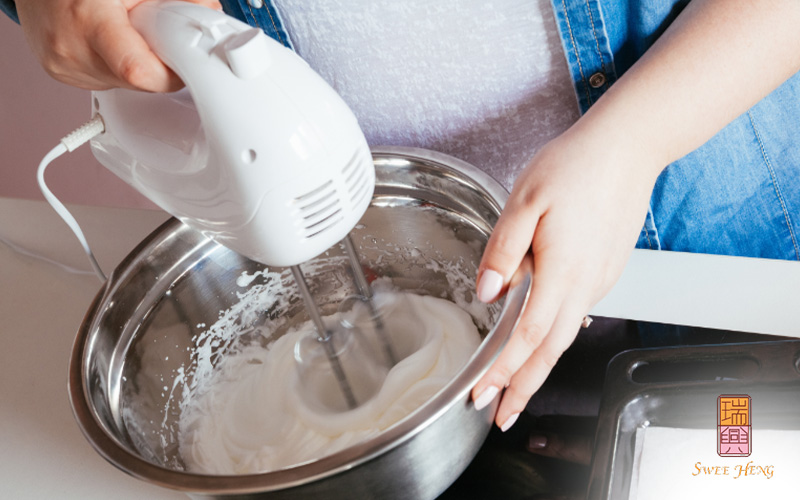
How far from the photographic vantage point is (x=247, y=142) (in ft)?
1.44

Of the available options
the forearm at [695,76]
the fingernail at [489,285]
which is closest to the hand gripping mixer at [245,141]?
the fingernail at [489,285]

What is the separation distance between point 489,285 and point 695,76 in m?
0.24

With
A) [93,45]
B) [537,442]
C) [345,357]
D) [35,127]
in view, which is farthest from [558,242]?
[35,127]

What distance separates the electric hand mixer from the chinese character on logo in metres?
0.30

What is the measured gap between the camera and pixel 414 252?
0.75m

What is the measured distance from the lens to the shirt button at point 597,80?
673 mm

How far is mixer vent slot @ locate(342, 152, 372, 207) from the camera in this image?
0.47 m

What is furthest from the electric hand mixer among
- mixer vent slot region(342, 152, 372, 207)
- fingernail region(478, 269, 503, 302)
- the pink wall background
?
the pink wall background

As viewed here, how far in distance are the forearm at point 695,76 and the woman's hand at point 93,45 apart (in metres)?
0.32

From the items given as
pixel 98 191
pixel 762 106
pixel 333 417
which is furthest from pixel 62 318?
pixel 98 191

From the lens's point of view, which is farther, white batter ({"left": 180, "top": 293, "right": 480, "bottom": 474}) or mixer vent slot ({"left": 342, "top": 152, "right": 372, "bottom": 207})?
white batter ({"left": 180, "top": 293, "right": 480, "bottom": 474})

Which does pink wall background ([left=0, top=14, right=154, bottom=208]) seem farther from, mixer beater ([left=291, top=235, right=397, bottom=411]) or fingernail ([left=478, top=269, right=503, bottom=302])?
fingernail ([left=478, top=269, right=503, bottom=302])

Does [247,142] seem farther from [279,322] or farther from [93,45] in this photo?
[279,322]

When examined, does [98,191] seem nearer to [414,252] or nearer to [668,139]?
[414,252]
